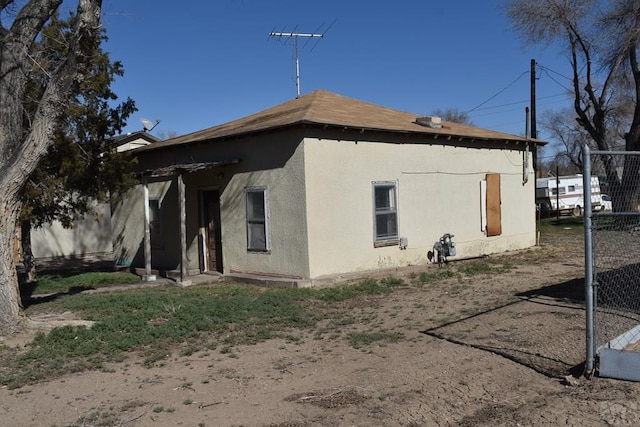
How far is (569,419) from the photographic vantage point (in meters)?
4.36

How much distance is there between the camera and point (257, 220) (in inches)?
493

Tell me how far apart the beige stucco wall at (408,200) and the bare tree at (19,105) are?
4677mm

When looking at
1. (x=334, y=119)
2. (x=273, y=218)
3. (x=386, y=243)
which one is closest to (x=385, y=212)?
(x=386, y=243)

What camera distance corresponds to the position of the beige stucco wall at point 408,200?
11742 millimetres

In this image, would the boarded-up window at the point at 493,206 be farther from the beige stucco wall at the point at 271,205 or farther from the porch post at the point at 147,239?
the porch post at the point at 147,239

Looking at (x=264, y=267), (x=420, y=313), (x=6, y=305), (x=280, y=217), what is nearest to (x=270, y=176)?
(x=280, y=217)

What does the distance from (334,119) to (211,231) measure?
4351mm

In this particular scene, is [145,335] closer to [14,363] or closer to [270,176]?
[14,363]

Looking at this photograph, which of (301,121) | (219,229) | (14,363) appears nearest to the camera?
(14,363)

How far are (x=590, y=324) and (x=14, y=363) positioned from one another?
5.96m

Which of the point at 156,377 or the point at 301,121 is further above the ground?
the point at 301,121

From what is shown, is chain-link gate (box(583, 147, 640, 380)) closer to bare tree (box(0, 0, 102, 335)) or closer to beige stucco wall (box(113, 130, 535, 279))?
beige stucco wall (box(113, 130, 535, 279))

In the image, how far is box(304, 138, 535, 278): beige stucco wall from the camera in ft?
38.5

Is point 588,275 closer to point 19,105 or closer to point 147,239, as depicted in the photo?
point 19,105
